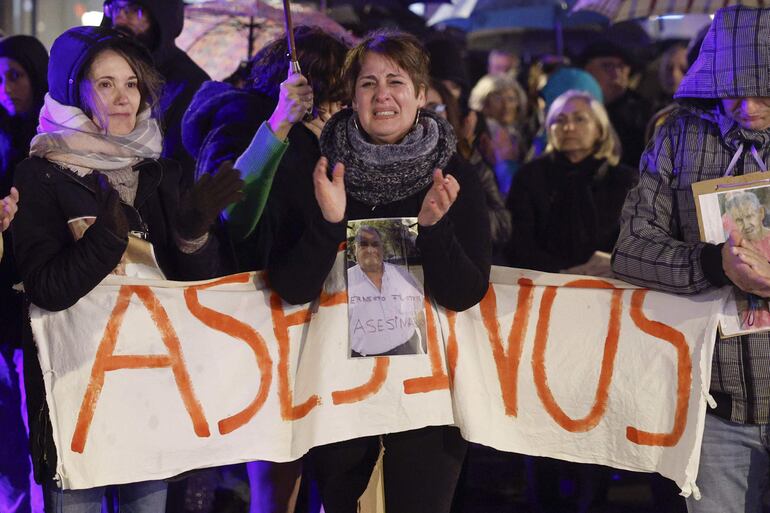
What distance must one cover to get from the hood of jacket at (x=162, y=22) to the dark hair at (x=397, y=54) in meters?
1.65

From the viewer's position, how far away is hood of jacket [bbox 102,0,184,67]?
16.2ft

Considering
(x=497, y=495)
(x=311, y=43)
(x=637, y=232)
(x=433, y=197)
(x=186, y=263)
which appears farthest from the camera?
(x=497, y=495)

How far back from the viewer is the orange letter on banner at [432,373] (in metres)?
3.53

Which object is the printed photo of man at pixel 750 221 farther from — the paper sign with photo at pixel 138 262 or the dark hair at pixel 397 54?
the paper sign with photo at pixel 138 262

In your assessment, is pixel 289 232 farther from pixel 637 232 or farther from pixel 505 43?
pixel 505 43

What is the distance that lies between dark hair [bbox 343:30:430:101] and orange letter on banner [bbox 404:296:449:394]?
0.72 meters

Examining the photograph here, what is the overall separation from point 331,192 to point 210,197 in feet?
1.45

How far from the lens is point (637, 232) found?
3.41 m

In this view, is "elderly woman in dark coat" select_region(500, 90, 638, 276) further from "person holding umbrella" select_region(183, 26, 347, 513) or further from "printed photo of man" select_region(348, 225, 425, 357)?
"printed photo of man" select_region(348, 225, 425, 357)

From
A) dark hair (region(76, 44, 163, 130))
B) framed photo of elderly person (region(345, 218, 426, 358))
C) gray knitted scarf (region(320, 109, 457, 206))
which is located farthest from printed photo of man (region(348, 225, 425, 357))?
dark hair (region(76, 44, 163, 130))

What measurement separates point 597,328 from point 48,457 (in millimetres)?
1808

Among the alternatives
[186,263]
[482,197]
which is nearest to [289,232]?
[186,263]

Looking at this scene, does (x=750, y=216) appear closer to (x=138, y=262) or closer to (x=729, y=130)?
(x=729, y=130)

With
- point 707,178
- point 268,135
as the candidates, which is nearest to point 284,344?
point 268,135
